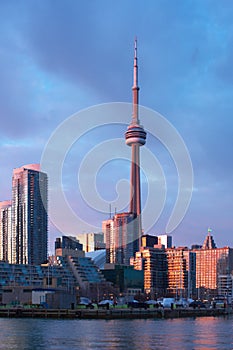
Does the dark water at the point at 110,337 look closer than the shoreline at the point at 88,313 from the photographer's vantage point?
Yes

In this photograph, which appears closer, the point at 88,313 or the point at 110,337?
the point at 110,337

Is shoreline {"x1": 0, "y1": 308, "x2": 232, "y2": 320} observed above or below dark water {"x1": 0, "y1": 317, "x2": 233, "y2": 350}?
below

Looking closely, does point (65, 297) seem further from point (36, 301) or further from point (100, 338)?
point (100, 338)

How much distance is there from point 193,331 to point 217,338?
12138 mm

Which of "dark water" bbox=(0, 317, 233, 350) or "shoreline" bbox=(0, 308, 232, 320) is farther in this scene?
"shoreline" bbox=(0, 308, 232, 320)

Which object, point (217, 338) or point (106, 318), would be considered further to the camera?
point (106, 318)

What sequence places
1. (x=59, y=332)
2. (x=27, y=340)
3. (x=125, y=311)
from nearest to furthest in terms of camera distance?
1. (x=27, y=340)
2. (x=59, y=332)
3. (x=125, y=311)

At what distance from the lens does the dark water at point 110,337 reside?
72.8 metres

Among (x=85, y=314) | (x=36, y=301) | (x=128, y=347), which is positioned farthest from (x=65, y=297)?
(x=128, y=347)

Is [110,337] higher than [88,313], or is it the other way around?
[110,337]

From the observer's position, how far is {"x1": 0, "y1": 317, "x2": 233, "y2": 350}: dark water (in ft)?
239

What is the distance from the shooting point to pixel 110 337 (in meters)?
83.0

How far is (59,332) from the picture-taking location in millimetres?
90312

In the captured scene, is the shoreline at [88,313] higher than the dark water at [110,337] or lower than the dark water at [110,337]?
lower
